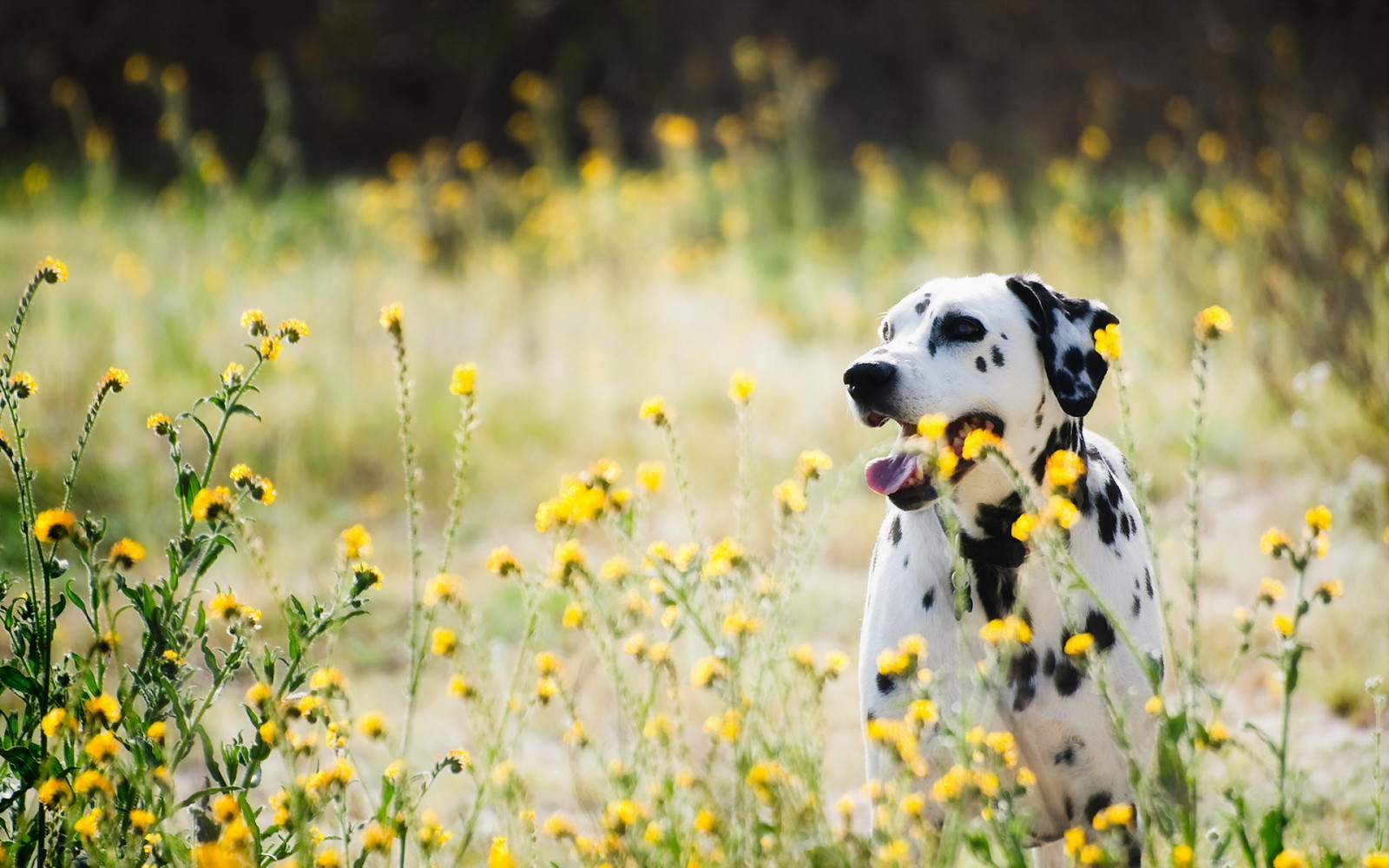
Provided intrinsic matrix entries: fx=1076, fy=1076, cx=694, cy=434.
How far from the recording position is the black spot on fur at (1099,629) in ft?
6.92

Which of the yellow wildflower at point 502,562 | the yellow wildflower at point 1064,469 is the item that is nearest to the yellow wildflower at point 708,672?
the yellow wildflower at point 502,562

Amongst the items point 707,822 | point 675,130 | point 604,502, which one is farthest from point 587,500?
point 675,130

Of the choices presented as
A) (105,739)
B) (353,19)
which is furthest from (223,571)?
(353,19)

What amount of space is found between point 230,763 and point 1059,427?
5.48 ft

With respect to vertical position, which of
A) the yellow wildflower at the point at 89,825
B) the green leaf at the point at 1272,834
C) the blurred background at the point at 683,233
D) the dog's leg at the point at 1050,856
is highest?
the blurred background at the point at 683,233

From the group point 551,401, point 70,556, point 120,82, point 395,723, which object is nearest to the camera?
point 395,723

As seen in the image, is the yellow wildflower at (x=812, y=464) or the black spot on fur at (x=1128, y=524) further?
the black spot on fur at (x=1128, y=524)

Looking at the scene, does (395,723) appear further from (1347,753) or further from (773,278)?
(773,278)

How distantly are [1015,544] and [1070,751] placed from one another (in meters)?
0.40

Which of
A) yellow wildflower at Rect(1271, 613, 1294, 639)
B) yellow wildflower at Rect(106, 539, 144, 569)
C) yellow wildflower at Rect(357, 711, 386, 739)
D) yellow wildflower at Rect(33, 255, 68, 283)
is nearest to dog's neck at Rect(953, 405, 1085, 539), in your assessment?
yellow wildflower at Rect(1271, 613, 1294, 639)

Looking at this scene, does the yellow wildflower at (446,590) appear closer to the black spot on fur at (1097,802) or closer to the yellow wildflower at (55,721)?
the yellow wildflower at (55,721)

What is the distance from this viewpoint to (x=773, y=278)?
24.7ft

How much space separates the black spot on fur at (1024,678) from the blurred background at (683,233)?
518 mm

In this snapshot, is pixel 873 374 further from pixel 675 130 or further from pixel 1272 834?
pixel 675 130
